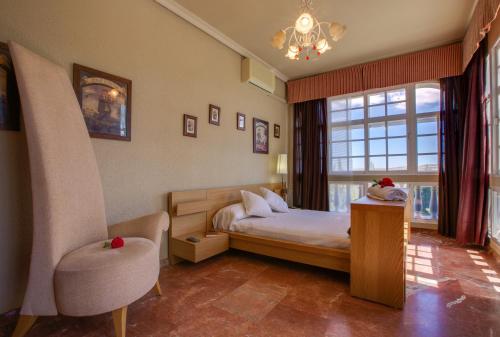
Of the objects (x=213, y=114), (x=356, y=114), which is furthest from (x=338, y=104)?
(x=213, y=114)

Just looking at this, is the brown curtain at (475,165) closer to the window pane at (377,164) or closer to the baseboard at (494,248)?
the baseboard at (494,248)

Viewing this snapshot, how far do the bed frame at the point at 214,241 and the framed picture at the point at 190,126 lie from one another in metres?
0.67

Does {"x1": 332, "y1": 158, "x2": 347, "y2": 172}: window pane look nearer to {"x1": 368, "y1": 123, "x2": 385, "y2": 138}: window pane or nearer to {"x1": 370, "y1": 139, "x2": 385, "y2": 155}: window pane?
{"x1": 370, "y1": 139, "x2": 385, "y2": 155}: window pane

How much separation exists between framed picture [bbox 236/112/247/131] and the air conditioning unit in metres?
0.54

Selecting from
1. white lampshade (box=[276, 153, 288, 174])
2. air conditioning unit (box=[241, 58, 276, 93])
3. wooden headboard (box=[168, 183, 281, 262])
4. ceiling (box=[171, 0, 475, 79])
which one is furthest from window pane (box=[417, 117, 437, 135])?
wooden headboard (box=[168, 183, 281, 262])

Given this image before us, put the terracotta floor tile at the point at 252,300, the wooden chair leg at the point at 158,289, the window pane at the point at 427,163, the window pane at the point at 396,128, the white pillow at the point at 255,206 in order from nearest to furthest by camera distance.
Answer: the terracotta floor tile at the point at 252,300 < the wooden chair leg at the point at 158,289 < the white pillow at the point at 255,206 < the window pane at the point at 427,163 < the window pane at the point at 396,128

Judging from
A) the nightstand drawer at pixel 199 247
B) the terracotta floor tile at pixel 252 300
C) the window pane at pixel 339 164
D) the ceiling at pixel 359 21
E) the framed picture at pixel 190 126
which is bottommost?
the terracotta floor tile at pixel 252 300

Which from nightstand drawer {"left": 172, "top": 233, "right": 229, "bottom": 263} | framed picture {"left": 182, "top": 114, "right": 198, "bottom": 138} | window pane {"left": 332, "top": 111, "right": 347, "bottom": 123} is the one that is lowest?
nightstand drawer {"left": 172, "top": 233, "right": 229, "bottom": 263}

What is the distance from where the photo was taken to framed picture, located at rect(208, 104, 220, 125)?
301 cm

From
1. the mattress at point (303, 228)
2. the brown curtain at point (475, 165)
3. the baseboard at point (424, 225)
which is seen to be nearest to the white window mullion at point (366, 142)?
the baseboard at point (424, 225)

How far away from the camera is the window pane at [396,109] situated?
3.92 metres

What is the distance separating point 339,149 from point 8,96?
435 cm

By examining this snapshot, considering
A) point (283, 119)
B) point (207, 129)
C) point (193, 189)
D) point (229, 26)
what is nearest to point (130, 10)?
point (229, 26)

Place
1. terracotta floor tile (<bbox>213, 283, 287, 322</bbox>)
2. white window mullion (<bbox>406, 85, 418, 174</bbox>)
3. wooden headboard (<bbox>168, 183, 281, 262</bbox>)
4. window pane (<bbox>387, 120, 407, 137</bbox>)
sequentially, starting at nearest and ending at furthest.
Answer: terracotta floor tile (<bbox>213, 283, 287, 322</bbox>) < wooden headboard (<bbox>168, 183, 281, 262</bbox>) < white window mullion (<bbox>406, 85, 418, 174</bbox>) < window pane (<bbox>387, 120, 407, 137</bbox>)
